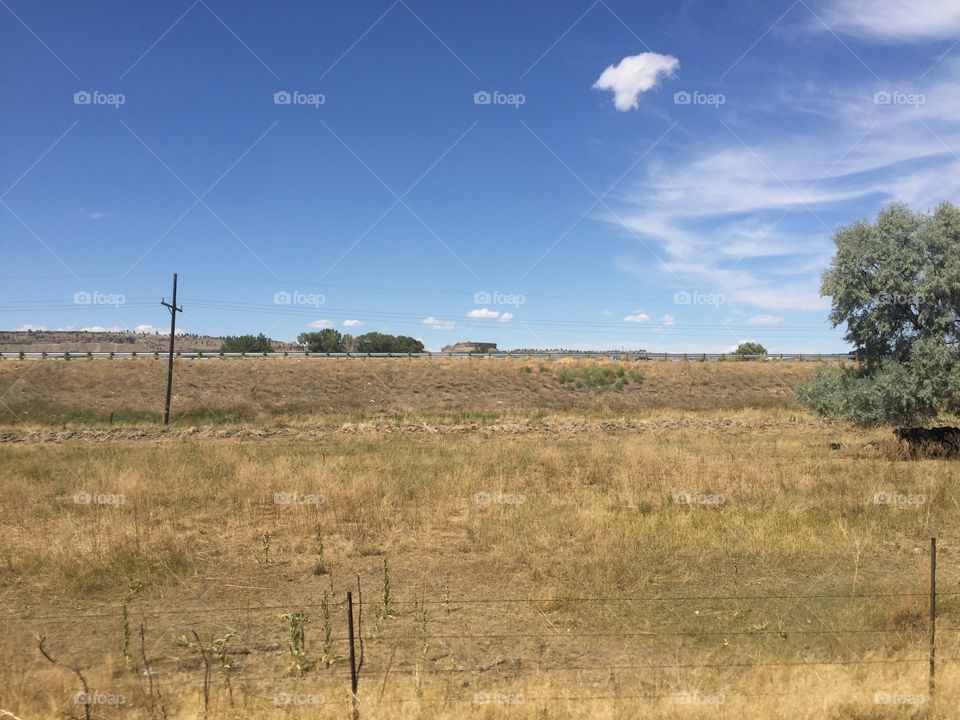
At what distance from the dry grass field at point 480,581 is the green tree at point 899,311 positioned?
6.36ft

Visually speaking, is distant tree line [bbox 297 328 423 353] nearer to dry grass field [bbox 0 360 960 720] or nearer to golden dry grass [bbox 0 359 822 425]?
golden dry grass [bbox 0 359 822 425]

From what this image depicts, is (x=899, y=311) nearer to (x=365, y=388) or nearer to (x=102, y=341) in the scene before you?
(x=365, y=388)

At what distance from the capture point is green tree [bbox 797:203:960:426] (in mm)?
19984

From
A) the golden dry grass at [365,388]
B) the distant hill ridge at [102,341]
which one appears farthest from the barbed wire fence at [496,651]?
the distant hill ridge at [102,341]

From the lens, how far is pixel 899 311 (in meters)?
21.0

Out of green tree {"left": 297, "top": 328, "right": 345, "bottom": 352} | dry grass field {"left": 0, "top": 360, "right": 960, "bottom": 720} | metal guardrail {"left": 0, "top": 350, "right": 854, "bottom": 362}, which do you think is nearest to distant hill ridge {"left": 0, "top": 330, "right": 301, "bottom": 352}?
green tree {"left": 297, "top": 328, "right": 345, "bottom": 352}

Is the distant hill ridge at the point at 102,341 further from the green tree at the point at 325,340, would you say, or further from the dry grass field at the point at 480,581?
the dry grass field at the point at 480,581

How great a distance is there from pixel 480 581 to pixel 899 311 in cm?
1801

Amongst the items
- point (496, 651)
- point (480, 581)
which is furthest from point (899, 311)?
point (496, 651)

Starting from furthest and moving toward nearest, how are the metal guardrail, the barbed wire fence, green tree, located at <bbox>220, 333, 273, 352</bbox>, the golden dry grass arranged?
green tree, located at <bbox>220, 333, 273, 352</bbox> < the metal guardrail < the golden dry grass < the barbed wire fence

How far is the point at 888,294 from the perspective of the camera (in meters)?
20.7

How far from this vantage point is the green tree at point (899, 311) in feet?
65.6

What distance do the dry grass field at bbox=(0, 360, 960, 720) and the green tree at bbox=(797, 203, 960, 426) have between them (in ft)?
6.36

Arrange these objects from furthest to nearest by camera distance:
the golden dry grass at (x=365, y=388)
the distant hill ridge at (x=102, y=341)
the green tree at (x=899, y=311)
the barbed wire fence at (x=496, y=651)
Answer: the distant hill ridge at (x=102, y=341), the golden dry grass at (x=365, y=388), the green tree at (x=899, y=311), the barbed wire fence at (x=496, y=651)
